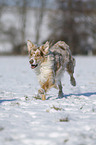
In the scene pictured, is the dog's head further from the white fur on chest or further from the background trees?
the background trees

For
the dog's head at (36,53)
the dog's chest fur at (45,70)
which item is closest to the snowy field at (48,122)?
the dog's chest fur at (45,70)

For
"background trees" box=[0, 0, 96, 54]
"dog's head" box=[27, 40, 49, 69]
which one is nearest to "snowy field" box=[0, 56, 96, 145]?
"dog's head" box=[27, 40, 49, 69]

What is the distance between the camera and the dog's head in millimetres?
5824

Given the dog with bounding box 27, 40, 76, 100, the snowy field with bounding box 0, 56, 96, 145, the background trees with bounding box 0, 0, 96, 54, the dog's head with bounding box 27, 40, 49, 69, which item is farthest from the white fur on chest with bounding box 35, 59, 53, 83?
the background trees with bounding box 0, 0, 96, 54

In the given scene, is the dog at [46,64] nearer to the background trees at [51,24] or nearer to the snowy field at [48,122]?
the snowy field at [48,122]

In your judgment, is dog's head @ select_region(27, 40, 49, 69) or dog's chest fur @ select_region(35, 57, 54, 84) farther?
dog's chest fur @ select_region(35, 57, 54, 84)

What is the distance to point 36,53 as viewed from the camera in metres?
5.84

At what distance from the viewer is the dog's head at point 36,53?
582cm

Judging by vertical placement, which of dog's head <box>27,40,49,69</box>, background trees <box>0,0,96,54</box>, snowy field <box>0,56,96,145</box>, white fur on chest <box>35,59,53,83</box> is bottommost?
snowy field <box>0,56,96,145</box>

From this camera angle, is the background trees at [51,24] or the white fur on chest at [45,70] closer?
the white fur on chest at [45,70]

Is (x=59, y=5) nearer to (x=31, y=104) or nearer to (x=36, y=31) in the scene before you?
(x=36, y=31)

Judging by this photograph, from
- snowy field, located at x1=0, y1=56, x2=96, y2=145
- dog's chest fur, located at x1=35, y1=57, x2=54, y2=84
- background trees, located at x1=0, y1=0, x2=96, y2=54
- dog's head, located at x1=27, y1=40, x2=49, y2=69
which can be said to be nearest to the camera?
snowy field, located at x1=0, y1=56, x2=96, y2=145

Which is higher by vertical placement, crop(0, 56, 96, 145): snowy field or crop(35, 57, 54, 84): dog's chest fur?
crop(35, 57, 54, 84): dog's chest fur

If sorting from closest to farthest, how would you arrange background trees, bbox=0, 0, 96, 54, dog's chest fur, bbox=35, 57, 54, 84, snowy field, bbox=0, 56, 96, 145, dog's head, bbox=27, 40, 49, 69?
snowy field, bbox=0, 56, 96, 145 < dog's head, bbox=27, 40, 49, 69 < dog's chest fur, bbox=35, 57, 54, 84 < background trees, bbox=0, 0, 96, 54
